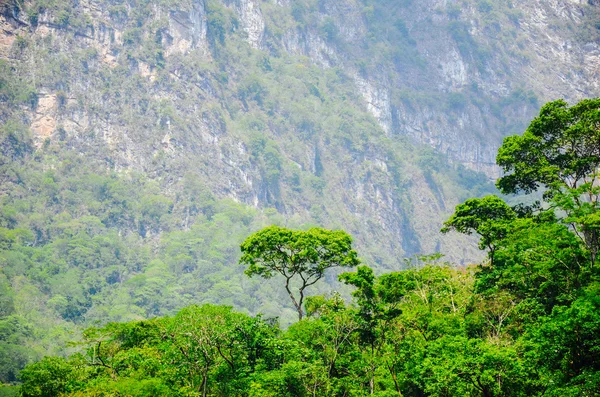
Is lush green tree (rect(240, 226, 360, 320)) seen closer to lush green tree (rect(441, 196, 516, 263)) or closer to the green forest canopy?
the green forest canopy

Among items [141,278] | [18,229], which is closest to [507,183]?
[141,278]

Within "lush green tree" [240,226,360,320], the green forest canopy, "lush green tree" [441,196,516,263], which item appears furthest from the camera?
"lush green tree" [441,196,516,263]

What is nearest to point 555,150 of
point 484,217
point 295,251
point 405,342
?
point 484,217

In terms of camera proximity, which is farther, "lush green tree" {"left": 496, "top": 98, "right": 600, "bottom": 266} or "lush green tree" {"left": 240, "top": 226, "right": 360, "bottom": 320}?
"lush green tree" {"left": 496, "top": 98, "right": 600, "bottom": 266}

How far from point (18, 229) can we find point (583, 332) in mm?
148724

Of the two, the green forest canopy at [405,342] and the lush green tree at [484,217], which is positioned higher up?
the lush green tree at [484,217]

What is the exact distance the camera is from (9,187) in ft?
541

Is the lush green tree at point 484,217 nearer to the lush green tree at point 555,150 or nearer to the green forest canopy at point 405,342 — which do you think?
the green forest canopy at point 405,342

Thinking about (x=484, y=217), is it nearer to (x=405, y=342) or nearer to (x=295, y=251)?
(x=295, y=251)

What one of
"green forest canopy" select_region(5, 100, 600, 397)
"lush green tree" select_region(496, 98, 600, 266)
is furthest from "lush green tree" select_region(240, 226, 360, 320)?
"lush green tree" select_region(496, 98, 600, 266)

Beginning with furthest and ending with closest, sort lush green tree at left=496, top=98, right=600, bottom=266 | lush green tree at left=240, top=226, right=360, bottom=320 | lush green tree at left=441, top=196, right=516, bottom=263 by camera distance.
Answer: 1. lush green tree at left=496, top=98, right=600, bottom=266
2. lush green tree at left=441, top=196, right=516, bottom=263
3. lush green tree at left=240, top=226, right=360, bottom=320

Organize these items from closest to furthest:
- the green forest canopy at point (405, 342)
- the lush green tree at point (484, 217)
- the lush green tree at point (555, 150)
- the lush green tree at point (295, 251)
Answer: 1. the green forest canopy at point (405, 342)
2. the lush green tree at point (295, 251)
3. the lush green tree at point (484, 217)
4. the lush green tree at point (555, 150)

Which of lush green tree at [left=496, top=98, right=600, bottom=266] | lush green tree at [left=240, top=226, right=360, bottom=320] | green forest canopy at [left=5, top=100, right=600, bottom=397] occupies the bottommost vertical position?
green forest canopy at [left=5, top=100, right=600, bottom=397]

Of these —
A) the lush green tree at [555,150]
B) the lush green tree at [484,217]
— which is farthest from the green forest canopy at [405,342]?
the lush green tree at [555,150]
